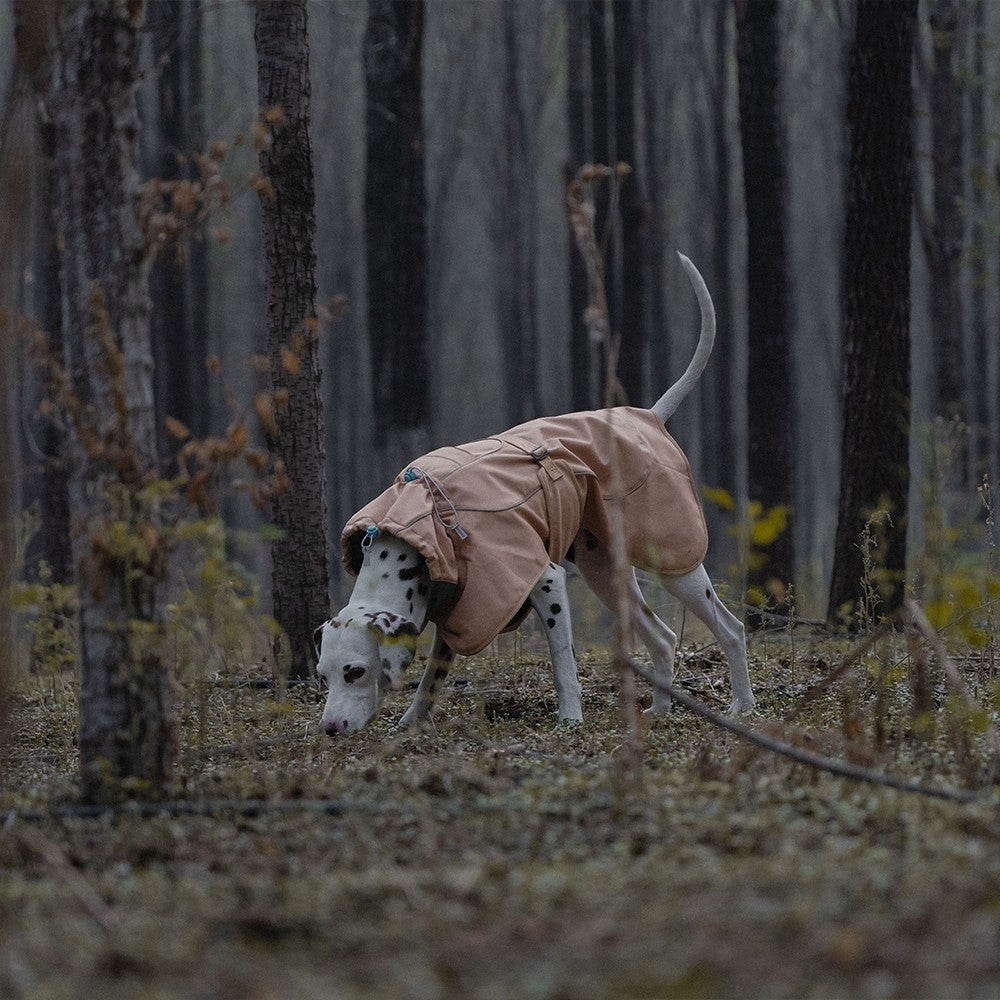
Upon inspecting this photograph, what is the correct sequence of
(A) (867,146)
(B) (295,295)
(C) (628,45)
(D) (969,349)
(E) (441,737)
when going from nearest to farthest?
(E) (441,737) < (B) (295,295) < (A) (867,146) < (C) (628,45) < (D) (969,349)

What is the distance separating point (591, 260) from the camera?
3926mm

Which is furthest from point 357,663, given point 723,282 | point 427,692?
point 723,282

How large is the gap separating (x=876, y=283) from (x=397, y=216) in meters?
5.35

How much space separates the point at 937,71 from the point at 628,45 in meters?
3.79

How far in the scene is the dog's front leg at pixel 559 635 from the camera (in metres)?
6.29

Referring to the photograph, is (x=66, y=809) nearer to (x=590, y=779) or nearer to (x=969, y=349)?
(x=590, y=779)

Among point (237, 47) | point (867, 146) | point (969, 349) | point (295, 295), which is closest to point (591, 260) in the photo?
point (295, 295)

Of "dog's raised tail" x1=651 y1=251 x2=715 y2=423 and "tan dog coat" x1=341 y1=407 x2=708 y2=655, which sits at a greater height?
"dog's raised tail" x1=651 y1=251 x2=715 y2=423

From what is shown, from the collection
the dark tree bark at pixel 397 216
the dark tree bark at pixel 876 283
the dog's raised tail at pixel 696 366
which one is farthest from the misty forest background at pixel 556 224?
the dog's raised tail at pixel 696 366

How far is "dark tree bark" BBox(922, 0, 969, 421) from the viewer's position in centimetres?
1544

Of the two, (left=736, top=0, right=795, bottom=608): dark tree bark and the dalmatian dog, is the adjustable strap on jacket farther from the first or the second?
(left=736, top=0, right=795, bottom=608): dark tree bark

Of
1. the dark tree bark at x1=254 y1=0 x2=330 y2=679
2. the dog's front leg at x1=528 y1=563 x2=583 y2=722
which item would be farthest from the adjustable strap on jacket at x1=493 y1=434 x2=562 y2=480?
the dark tree bark at x1=254 y1=0 x2=330 y2=679

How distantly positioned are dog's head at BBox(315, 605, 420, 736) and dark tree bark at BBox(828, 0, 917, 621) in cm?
364

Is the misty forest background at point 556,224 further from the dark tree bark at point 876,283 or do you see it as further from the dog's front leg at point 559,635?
the dog's front leg at point 559,635
